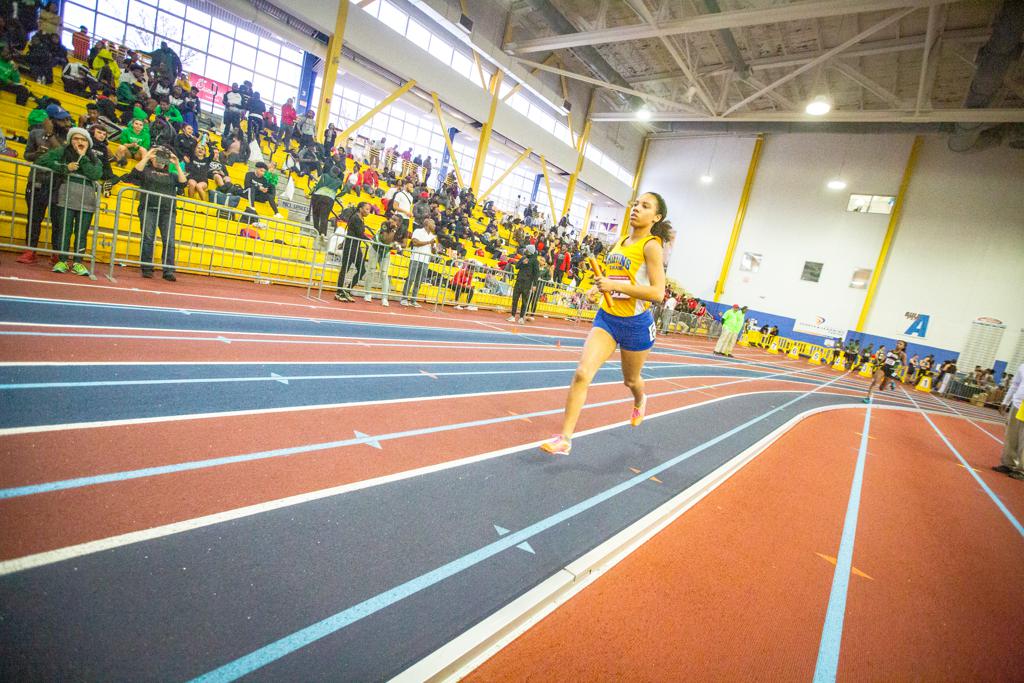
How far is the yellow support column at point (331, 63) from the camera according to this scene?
48.6 ft

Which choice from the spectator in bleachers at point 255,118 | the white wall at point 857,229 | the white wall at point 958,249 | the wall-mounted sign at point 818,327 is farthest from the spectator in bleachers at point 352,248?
the white wall at point 958,249

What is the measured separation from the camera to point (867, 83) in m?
15.7

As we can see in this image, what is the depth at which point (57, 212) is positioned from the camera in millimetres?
5785

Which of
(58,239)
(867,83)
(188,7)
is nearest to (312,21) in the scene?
(188,7)

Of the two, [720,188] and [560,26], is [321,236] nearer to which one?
[560,26]

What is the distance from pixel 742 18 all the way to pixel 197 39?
21259 mm

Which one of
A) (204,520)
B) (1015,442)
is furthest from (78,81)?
(1015,442)

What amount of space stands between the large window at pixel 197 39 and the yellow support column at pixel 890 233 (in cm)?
2940

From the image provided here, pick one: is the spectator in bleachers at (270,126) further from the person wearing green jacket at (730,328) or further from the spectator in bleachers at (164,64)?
the person wearing green jacket at (730,328)

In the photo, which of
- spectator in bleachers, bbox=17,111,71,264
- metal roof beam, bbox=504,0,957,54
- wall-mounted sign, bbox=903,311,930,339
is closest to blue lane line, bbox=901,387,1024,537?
metal roof beam, bbox=504,0,957,54

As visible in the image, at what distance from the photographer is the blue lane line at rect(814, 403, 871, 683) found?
6.54 ft

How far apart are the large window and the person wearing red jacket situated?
A: 14.9 m

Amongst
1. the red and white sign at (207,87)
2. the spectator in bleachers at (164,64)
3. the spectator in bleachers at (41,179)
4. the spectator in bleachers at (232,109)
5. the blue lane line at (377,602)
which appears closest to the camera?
the blue lane line at (377,602)

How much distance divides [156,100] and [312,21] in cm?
661
